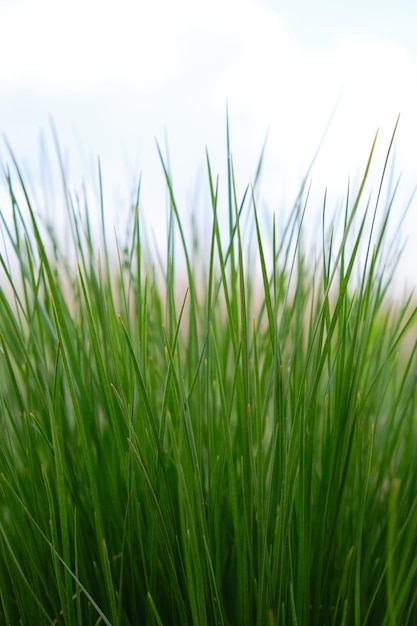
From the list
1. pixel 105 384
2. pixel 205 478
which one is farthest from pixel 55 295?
pixel 205 478

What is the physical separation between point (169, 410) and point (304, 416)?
137 millimetres

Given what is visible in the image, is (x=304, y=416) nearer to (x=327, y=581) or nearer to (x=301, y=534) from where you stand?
(x=301, y=534)

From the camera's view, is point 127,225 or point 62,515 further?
point 127,225

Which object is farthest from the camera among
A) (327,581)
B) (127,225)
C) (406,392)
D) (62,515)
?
(127,225)

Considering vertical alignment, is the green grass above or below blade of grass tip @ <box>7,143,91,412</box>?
below

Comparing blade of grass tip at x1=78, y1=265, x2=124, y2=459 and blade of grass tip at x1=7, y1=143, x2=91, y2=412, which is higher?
blade of grass tip at x1=7, y1=143, x2=91, y2=412

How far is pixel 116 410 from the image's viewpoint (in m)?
0.62

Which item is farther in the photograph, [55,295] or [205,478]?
[205,478]

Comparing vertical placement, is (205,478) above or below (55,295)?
below

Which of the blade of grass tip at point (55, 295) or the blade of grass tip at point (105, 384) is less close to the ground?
the blade of grass tip at point (55, 295)

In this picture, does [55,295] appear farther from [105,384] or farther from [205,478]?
[205,478]

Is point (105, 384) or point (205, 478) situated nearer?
point (105, 384)

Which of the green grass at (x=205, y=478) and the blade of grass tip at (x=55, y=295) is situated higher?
the blade of grass tip at (x=55, y=295)

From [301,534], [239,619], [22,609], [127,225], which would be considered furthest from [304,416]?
[127,225]
